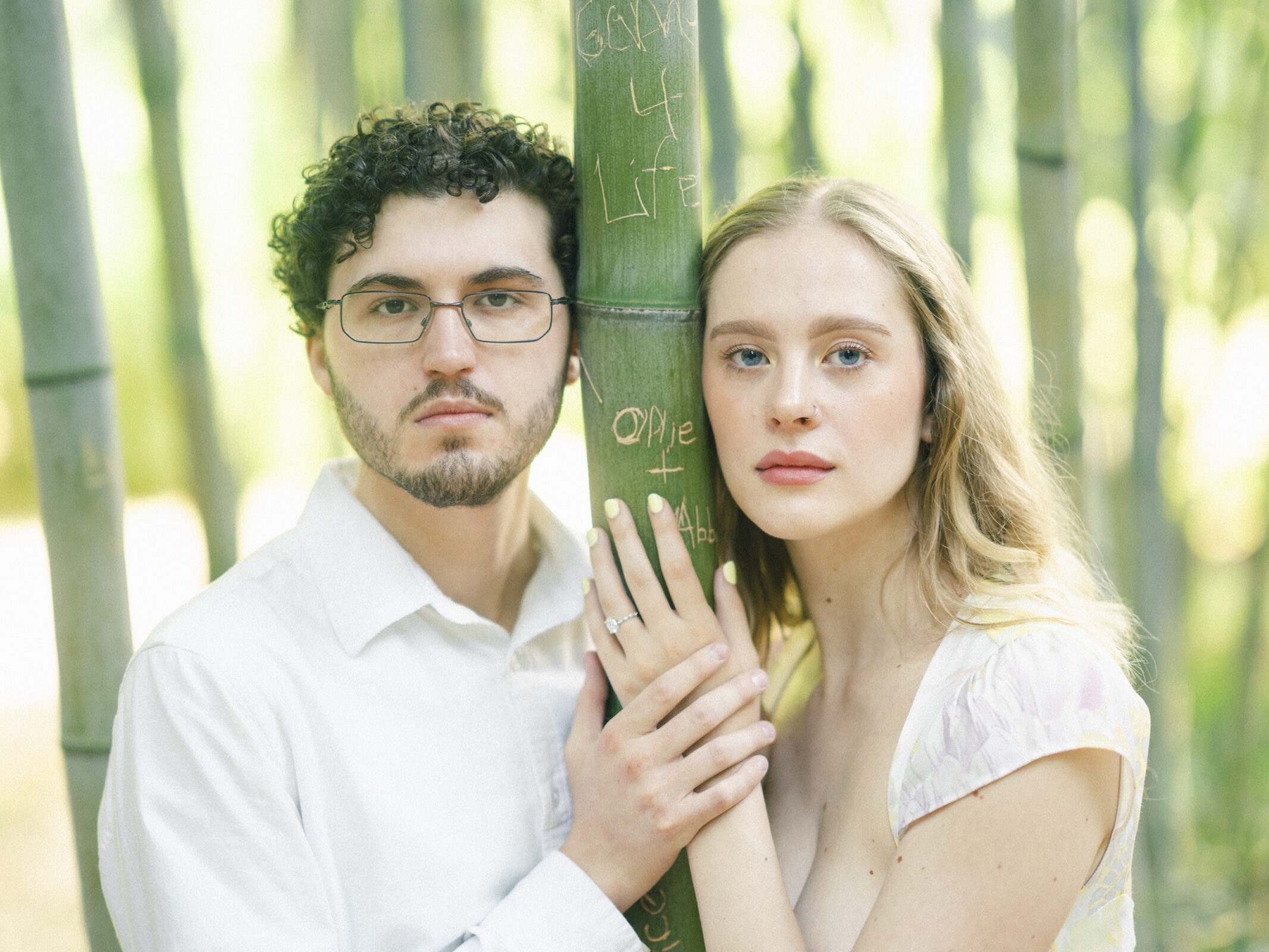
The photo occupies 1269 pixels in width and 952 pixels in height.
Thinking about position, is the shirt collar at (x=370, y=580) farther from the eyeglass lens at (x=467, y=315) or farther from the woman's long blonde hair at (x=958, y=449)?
the woman's long blonde hair at (x=958, y=449)

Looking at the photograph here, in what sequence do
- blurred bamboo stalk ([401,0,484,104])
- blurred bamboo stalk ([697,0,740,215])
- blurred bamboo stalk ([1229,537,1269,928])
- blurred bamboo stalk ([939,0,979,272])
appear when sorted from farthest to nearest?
blurred bamboo stalk ([1229,537,1269,928]) < blurred bamboo stalk ([401,0,484,104]) < blurred bamboo stalk ([939,0,979,272]) < blurred bamboo stalk ([697,0,740,215])

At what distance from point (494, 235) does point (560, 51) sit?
13.9 ft

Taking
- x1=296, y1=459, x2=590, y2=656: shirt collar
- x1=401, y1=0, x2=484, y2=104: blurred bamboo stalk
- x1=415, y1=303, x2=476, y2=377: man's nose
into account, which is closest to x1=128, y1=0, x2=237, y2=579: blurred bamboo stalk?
x1=401, y1=0, x2=484, y2=104: blurred bamboo stalk

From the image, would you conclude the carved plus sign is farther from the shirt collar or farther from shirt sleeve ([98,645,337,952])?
shirt sleeve ([98,645,337,952])

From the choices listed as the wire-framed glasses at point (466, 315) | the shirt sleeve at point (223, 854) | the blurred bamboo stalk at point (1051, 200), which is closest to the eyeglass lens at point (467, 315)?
the wire-framed glasses at point (466, 315)

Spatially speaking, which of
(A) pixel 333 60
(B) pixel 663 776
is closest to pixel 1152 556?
(B) pixel 663 776

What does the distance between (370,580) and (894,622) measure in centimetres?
93

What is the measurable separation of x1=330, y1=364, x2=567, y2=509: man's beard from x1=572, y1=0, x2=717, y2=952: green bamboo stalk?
227 mm

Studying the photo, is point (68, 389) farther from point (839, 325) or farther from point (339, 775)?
point (839, 325)

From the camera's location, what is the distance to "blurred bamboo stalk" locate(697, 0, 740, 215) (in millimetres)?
3432

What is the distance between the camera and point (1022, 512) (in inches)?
68.8

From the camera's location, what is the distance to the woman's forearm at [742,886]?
1.48 meters

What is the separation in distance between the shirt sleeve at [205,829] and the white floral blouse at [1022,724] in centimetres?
92

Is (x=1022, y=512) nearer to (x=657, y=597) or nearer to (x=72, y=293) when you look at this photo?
(x=657, y=597)
